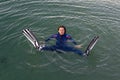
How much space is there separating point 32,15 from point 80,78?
834cm

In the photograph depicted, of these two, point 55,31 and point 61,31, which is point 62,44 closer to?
point 61,31

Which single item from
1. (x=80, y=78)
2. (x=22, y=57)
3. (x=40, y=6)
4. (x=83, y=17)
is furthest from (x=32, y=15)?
(x=80, y=78)

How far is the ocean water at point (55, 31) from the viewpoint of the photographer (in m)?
12.9

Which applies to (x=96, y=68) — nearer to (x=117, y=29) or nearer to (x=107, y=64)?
(x=107, y=64)

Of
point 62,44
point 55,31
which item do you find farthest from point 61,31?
point 55,31

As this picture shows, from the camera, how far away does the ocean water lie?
12.9 meters

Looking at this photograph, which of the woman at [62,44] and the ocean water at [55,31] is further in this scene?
the woman at [62,44]

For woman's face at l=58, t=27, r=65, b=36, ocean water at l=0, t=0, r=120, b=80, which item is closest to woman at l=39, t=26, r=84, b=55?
woman's face at l=58, t=27, r=65, b=36

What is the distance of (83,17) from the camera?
742 inches

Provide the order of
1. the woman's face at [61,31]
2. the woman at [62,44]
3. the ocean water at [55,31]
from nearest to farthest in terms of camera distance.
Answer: the ocean water at [55,31]
the woman at [62,44]
the woman's face at [61,31]

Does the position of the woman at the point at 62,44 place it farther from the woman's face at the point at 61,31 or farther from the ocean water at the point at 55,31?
the ocean water at the point at 55,31

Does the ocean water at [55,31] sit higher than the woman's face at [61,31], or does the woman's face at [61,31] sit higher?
the woman's face at [61,31]

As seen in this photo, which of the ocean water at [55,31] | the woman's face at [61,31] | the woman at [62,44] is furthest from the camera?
the woman's face at [61,31]

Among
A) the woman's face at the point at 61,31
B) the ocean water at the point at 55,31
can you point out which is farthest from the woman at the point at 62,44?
the ocean water at the point at 55,31
